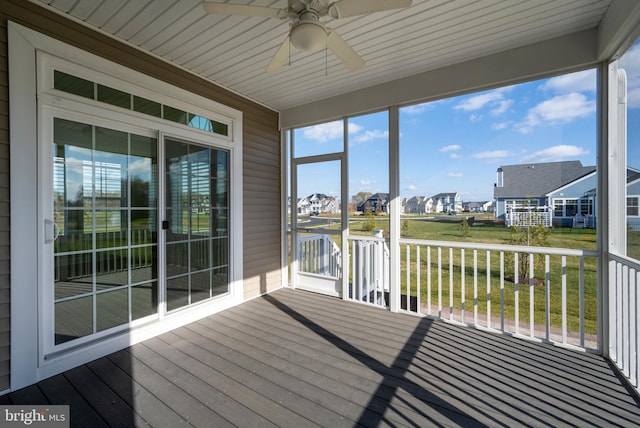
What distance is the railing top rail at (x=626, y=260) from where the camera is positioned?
1890mm

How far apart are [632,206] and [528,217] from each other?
2.56 feet

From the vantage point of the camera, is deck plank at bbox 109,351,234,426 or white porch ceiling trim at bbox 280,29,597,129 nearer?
deck plank at bbox 109,351,234,426

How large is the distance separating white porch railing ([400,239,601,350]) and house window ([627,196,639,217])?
484 mm

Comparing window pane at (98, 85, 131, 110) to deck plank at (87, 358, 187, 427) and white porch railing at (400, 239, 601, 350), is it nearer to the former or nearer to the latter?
deck plank at (87, 358, 187, 427)

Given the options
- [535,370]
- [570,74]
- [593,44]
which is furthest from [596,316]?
[593,44]

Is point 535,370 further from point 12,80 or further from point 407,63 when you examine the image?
point 12,80

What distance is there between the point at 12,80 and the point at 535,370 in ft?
14.3

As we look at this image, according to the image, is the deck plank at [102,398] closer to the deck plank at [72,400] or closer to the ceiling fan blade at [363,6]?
the deck plank at [72,400]

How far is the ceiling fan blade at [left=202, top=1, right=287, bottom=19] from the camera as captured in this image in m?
1.52

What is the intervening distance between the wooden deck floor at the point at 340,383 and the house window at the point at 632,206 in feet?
4.01

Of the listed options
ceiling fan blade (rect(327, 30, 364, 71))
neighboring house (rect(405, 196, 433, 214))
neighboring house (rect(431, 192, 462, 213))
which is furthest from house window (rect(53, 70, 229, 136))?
neighboring house (rect(431, 192, 462, 213))

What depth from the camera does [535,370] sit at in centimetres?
213

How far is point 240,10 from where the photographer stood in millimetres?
1576

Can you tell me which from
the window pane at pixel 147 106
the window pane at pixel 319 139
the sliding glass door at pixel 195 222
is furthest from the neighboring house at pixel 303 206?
the window pane at pixel 147 106
